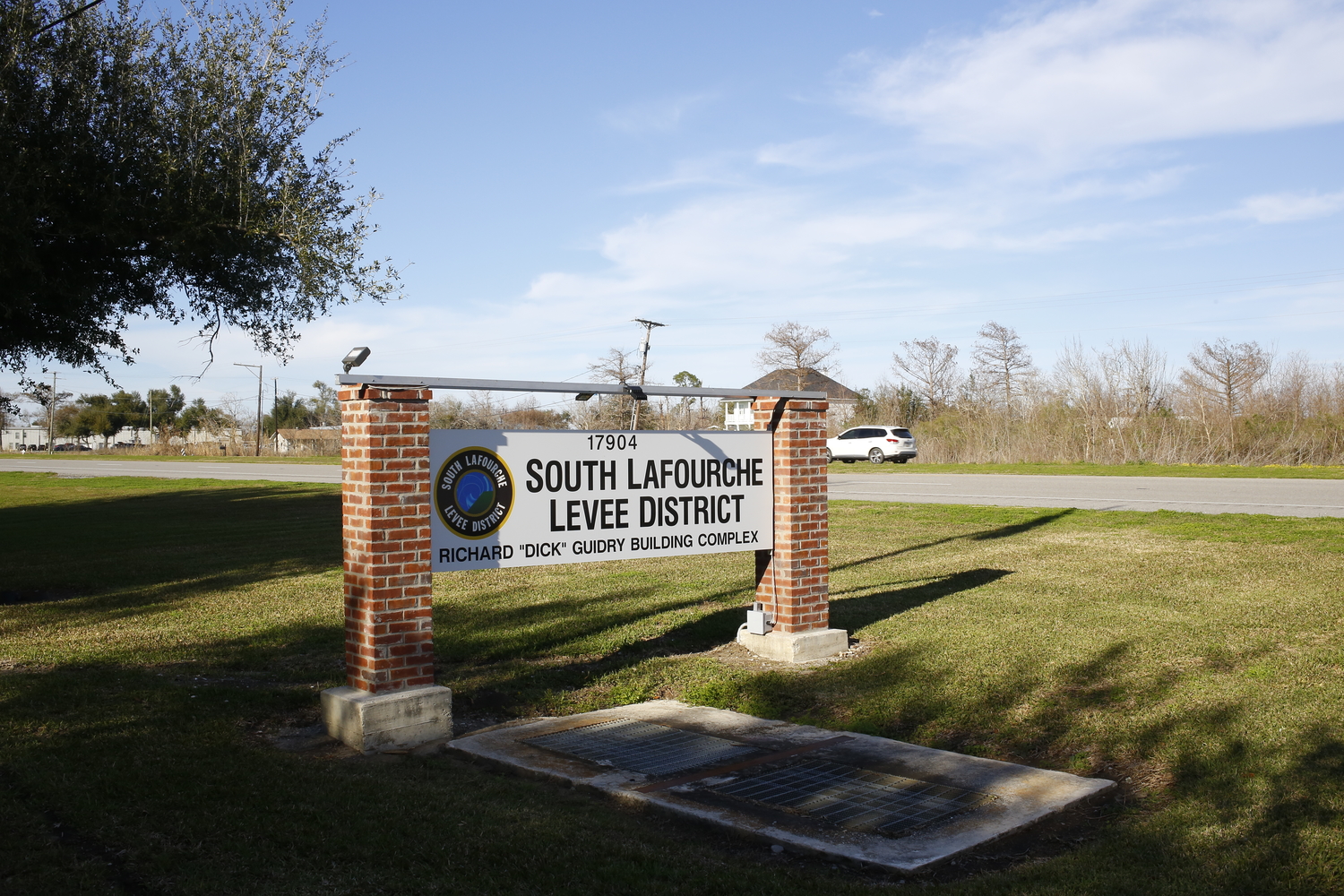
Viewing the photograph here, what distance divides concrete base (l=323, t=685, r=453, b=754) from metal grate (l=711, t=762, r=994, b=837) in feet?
5.92

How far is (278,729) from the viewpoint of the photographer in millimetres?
5996

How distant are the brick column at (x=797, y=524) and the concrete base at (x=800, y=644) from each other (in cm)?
9

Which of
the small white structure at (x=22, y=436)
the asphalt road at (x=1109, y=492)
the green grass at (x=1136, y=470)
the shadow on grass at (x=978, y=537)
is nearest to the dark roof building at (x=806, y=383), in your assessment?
the green grass at (x=1136, y=470)

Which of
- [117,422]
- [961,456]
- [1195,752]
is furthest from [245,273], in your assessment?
[117,422]

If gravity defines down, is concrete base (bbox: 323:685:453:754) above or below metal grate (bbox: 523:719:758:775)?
above

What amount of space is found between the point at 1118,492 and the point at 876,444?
18.1 metres

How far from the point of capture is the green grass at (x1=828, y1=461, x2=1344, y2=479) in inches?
1001

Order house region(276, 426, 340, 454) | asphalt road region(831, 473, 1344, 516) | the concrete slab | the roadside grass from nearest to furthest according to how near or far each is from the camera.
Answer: the roadside grass → the concrete slab → asphalt road region(831, 473, 1344, 516) → house region(276, 426, 340, 454)

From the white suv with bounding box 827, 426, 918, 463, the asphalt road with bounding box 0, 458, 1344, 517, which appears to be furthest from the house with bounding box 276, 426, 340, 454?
the asphalt road with bounding box 0, 458, 1344, 517

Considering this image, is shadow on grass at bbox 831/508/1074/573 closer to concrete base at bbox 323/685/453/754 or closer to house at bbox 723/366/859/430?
concrete base at bbox 323/685/453/754

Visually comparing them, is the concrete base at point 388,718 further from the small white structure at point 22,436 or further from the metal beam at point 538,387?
the small white structure at point 22,436

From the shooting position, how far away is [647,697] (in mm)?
6785

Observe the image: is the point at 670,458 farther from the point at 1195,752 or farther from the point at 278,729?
the point at 1195,752

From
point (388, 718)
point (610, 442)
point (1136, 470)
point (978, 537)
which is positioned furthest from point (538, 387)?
point (1136, 470)
